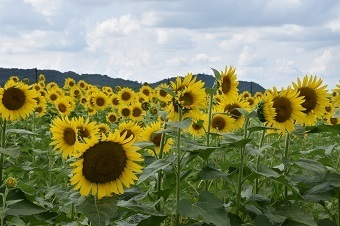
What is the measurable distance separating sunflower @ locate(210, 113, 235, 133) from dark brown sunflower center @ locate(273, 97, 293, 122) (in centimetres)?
141

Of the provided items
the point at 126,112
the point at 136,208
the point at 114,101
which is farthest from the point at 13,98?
the point at 114,101

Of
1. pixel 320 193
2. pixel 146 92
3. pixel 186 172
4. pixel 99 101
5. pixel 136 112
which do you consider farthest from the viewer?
pixel 146 92

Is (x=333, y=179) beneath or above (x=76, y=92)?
beneath

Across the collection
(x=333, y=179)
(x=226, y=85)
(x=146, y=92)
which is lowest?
(x=333, y=179)

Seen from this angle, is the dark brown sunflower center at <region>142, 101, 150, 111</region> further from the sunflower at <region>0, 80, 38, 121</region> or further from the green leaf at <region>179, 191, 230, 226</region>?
the green leaf at <region>179, 191, 230, 226</region>

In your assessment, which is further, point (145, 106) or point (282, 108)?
point (145, 106)

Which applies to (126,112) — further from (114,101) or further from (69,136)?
(69,136)

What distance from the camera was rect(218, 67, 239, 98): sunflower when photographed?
409cm

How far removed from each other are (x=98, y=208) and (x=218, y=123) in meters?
2.40

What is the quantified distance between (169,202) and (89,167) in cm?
68

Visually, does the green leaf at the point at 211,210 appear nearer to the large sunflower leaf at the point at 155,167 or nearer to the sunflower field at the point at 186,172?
the sunflower field at the point at 186,172

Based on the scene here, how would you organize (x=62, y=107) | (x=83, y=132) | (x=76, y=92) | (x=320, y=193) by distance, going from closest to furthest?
(x=320, y=193) → (x=83, y=132) → (x=62, y=107) → (x=76, y=92)

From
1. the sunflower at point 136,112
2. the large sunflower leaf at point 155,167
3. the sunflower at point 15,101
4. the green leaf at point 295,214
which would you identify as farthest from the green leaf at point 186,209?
the sunflower at point 136,112

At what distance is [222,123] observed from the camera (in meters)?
4.99
